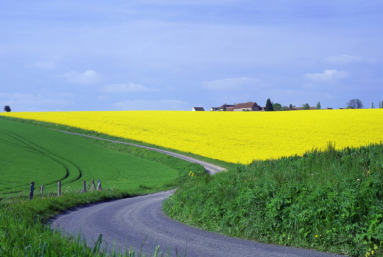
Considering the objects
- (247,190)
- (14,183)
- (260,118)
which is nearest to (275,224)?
(247,190)

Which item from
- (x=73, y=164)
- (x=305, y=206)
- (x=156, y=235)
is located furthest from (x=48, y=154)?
(x=305, y=206)

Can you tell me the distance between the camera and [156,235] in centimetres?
1086

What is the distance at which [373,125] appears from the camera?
202 ft

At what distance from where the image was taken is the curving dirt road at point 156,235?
8.58 m

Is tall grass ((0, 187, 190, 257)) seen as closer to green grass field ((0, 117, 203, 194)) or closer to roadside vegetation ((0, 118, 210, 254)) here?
roadside vegetation ((0, 118, 210, 254))

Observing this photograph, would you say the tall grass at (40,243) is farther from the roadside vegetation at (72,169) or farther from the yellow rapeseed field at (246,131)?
the yellow rapeseed field at (246,131)

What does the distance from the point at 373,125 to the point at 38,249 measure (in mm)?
66735

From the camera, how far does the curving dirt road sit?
8.58 metres

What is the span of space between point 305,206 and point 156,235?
4793mm

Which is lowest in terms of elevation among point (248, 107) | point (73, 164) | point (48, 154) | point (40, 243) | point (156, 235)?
point (73, 164)

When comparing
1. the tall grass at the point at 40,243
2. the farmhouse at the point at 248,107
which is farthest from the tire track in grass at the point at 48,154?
the farmhouse at the point at 248,107

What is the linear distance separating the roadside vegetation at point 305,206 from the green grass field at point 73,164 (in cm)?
2096

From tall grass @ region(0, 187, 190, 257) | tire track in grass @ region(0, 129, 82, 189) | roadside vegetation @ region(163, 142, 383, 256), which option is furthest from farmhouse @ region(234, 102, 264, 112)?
tall grass @ region(0, 187, 190, 257)

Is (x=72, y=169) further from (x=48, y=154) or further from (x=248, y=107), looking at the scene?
(x=248, y=107)
